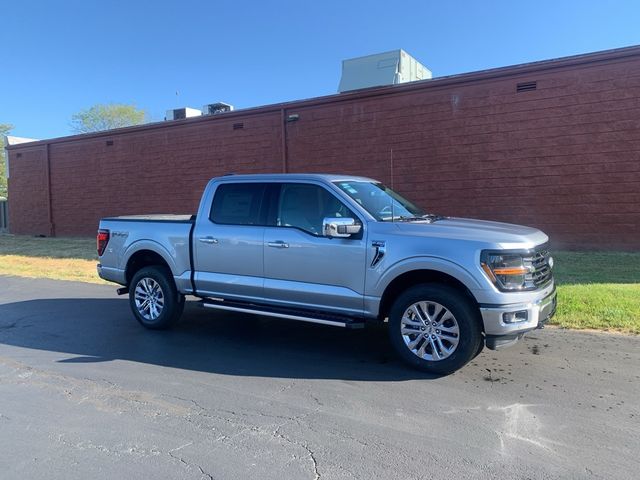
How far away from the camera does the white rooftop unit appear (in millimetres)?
17422

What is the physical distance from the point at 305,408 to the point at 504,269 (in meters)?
2.22

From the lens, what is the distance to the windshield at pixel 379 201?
586 centimetres

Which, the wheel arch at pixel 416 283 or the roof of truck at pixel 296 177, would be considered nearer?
the wheel arch at pixel 416 283

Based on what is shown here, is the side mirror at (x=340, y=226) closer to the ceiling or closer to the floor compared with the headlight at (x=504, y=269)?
closer to the ceiling

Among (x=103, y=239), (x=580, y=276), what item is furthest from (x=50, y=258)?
(x=580, y=276)

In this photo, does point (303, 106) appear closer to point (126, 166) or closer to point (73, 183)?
point (126, 166)

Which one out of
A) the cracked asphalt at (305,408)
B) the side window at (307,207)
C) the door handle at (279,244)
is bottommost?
the cracked asphalt at (305,408)

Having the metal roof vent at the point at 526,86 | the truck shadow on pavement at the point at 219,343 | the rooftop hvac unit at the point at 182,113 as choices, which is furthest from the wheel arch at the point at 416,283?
the rooftop hvac unit at the point at 182,113

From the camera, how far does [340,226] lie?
5.38 metres

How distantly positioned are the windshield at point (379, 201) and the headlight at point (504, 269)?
1193mm

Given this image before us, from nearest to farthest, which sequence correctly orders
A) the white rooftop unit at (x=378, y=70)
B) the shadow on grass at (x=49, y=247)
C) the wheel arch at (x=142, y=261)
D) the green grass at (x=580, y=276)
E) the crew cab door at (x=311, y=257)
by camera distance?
the crew cab door at (x=311, y=257) → the green grass at (x=580, y=276) → the wheel arch at (x=142, y=261) → the white rooftop unit at (x=378, y=70) → the shadow on grass at (x=49, y=247)

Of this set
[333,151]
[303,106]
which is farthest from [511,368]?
[303,106]

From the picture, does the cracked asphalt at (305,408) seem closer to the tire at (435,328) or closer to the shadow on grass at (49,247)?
the tire at (435,328)

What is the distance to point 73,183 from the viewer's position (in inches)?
920
